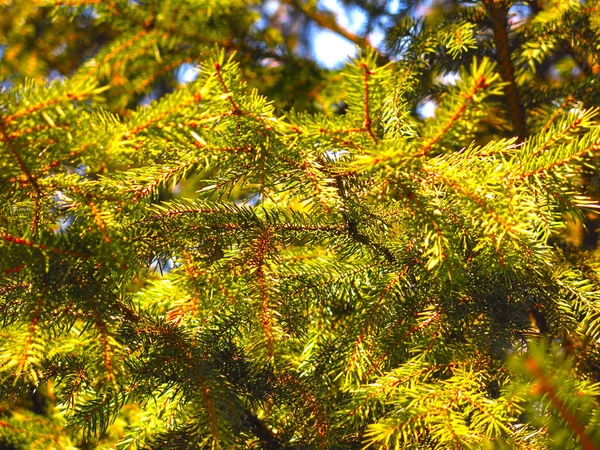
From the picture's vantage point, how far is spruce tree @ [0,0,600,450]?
58 cm

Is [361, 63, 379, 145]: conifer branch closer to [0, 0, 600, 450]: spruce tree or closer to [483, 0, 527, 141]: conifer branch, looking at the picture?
[0, 0, 600, 450]: spruce tree

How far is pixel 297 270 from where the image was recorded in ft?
2.71

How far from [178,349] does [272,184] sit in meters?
0.25

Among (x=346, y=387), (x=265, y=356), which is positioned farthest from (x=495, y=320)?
(x=265, y=356)

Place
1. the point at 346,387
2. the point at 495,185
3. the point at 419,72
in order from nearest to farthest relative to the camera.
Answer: the point at 495,185 → the point at 346,387 → the point at 419,72

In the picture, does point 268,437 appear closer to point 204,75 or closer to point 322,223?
point 322,223

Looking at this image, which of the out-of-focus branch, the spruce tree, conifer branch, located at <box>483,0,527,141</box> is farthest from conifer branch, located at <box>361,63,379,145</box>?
the out-of-focus branch

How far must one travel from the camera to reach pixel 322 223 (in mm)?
793

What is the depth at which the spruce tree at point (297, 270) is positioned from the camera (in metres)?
0.58

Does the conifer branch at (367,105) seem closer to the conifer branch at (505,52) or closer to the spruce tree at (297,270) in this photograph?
the spruce tree at (297,270)

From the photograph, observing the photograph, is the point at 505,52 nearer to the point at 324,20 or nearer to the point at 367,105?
the point at 367,105

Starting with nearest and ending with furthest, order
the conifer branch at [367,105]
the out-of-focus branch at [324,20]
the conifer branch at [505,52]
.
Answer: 1. the conifer branch at [367,105]
2. the conifer branch at [505,52]
3. the out-of-focus branch at [324,20]

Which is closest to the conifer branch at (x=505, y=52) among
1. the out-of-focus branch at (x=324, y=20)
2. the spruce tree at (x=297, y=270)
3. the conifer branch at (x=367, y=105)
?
the spruce tree at (x=297, y=270)

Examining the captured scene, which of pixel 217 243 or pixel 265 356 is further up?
pixel 217 243
